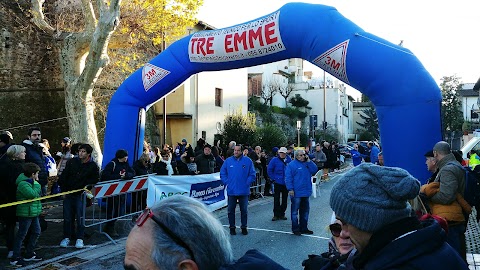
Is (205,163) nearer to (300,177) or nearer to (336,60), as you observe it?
(300,177)

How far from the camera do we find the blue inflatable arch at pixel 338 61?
21.2 ft

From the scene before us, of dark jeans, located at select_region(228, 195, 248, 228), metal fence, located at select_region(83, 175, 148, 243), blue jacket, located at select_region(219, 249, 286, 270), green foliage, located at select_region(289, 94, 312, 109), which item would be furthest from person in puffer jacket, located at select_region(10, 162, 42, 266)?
green foliage, located at select_region(289, 94, 312, 109)

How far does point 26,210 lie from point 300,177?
4934 millimetres

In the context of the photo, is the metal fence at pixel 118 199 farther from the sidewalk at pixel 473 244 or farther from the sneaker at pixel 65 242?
the sidewalk at pixel 473 244

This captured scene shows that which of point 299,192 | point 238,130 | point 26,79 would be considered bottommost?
point 299,192

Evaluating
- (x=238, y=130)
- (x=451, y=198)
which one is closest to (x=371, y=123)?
(x=238, y=130)

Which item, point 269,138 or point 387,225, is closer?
point 387,225

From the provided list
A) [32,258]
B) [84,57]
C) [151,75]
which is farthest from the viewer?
[84,57]

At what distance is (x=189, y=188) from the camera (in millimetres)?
10188

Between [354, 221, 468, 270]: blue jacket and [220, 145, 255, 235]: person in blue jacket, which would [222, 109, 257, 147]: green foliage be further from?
[354, 221, 468, 270]: blue jacket

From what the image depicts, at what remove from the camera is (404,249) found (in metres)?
1.66

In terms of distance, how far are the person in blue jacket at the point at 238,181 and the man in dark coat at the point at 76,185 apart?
2.65m

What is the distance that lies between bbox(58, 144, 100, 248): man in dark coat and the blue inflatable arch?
2.65 meters

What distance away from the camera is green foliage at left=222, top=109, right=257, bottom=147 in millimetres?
26625
